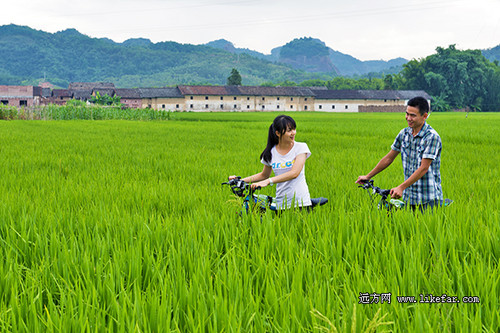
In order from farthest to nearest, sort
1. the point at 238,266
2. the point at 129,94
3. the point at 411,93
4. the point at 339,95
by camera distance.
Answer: the point at 339,95 < the point at 411,93 < the point at 129,94 < the point at 238,266

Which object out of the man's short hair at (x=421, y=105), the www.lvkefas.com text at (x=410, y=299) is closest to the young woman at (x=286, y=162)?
the man's short hair at (x=421, y=105)

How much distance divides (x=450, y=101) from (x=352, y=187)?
270ft

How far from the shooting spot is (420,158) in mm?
3566

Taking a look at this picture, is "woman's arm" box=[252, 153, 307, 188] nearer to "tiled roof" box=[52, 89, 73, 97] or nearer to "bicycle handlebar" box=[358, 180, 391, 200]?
"bicycle handlebar" box=[358, 180, 391, 200]

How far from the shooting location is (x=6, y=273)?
2.27 m

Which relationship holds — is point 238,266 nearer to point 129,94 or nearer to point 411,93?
point 129,94

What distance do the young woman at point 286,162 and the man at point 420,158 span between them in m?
0.50

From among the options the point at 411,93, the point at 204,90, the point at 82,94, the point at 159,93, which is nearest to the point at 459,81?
the point at 411,93

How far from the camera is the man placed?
341 centimetres

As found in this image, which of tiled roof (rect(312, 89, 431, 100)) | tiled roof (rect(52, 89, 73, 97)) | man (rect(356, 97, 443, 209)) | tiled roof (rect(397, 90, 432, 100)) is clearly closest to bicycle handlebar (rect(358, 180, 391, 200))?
man (rect(356, 97, 443, 209))

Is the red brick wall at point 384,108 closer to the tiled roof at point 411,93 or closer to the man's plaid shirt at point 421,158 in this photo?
the tiled roof at point 411,93

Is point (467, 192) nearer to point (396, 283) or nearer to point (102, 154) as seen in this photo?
point (396, 283)

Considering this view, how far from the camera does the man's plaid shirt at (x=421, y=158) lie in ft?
11.2

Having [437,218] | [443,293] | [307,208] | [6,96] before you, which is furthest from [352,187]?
[6,96]
